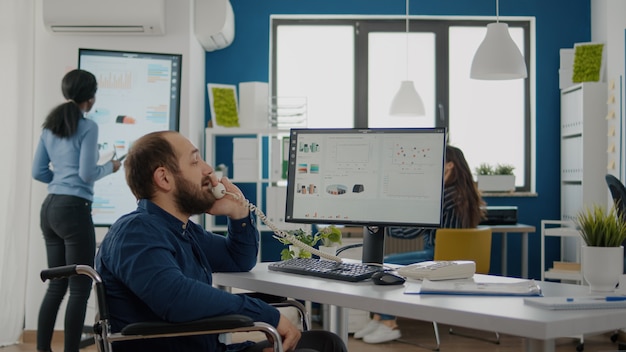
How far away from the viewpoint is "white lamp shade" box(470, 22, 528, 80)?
445 cm

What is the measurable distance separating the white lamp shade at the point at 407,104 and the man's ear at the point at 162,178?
3.54 meters

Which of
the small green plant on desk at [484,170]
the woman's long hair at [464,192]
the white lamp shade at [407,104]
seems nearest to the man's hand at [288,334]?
the woman's long hair at [464,192]

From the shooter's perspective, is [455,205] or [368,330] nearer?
[455,205]

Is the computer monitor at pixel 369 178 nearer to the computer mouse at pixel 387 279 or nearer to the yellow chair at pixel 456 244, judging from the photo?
the computer mouse at pixel 387 279

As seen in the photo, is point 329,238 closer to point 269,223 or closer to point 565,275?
point 269,223

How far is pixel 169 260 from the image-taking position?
1799mm

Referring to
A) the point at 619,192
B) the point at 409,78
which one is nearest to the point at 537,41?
the point at 409,78

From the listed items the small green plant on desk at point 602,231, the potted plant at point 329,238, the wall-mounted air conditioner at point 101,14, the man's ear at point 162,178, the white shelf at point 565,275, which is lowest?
the white shelf at point 565,275

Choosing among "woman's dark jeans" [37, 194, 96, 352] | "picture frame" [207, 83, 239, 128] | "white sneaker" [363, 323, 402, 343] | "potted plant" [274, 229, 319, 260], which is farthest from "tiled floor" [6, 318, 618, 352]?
"potted plant" [274, 229, 319, 260]

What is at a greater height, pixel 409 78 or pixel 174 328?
pixel 409 78

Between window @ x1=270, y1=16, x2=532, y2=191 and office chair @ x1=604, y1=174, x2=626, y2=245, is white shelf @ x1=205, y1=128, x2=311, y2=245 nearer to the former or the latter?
window @ x1=270, y1=16, x2=532, y2=191

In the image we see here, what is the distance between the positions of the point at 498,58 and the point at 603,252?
9.11ft

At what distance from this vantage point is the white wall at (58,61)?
15.7 ft

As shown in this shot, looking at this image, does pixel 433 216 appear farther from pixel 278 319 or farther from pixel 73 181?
pixel 73 181
